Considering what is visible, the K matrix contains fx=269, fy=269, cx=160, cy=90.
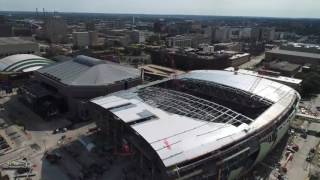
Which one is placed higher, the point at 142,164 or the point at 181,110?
the point at 181,110

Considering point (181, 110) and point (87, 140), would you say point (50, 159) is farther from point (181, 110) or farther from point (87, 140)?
point (181, 110)

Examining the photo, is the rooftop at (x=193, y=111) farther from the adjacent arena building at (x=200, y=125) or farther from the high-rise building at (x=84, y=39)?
the high-rise building at (x=84, y=39)

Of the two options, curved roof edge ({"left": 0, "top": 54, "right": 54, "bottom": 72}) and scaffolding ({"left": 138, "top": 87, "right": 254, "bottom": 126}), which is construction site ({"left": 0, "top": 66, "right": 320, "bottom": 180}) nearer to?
Result: scaffolding ({"left": 138, "top": 87, "right": 254, "bottom": 126})

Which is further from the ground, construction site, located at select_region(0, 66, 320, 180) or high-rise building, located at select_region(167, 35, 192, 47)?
high-rise building, located at select_region(167, 35, 192, 47)

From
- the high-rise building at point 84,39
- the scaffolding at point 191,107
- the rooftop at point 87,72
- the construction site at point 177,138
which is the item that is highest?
the high-rise building at point 84,39

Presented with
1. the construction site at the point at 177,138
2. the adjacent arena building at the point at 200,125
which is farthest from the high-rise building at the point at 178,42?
the adjacent arena building at the point at 200,125

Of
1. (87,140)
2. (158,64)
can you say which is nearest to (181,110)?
(87,140)

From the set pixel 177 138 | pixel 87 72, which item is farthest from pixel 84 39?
pixel 177 138

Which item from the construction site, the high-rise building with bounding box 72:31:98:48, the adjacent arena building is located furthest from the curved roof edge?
the high-rise building with bounding box 72:31:98:48

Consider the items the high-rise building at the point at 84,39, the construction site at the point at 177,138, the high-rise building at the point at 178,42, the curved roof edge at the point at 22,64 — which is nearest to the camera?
the construction site at the point at 177,138
